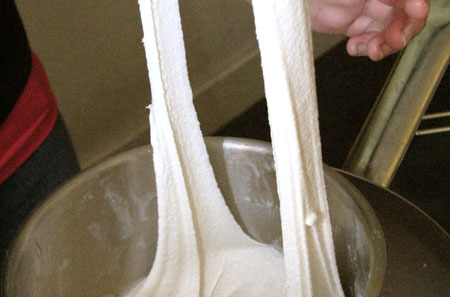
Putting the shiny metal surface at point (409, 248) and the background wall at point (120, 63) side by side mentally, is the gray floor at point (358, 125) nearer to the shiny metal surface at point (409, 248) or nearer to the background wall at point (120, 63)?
the background wall at point (120, 63)

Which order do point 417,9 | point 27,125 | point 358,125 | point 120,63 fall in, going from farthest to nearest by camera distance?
point 358,125
point 120,63
point 27,125
point 417,9

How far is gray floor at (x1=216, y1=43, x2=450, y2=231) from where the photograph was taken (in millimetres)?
1036

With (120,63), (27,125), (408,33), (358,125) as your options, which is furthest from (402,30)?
(358,125)

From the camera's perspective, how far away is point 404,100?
41 centimetres

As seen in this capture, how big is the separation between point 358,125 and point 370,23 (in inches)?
36.3

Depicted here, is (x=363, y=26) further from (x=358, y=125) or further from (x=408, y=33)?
(x=358, y=125)

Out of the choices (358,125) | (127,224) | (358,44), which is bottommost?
(358,125)

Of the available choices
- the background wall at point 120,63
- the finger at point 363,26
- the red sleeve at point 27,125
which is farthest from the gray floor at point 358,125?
the red sleeve at point 27,125

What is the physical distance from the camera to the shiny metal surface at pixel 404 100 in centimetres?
39

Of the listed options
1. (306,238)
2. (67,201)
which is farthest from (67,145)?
(306,238)

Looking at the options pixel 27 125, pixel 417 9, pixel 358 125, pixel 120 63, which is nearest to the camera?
pixel 417 9

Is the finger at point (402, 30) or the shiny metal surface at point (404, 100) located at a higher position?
the finger at point (402, 30)

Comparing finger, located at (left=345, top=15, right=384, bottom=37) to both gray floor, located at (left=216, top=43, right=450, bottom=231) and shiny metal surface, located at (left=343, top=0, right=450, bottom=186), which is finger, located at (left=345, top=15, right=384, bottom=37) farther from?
gray floor, located at (left=216, top=43, right=450, bottom=231)

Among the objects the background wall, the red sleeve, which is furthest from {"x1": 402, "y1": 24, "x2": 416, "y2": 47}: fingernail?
the background wall
